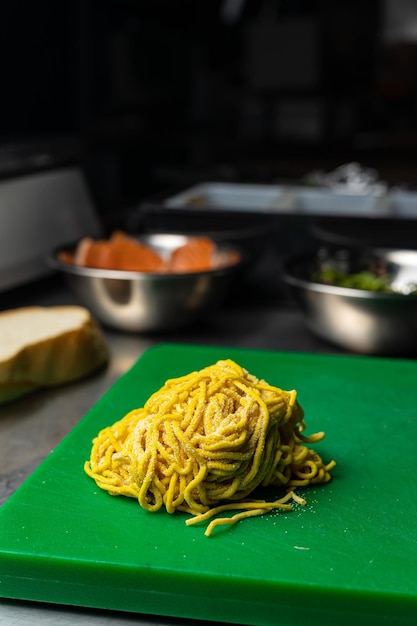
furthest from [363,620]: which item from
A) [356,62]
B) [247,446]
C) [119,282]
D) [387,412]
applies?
[356,62]

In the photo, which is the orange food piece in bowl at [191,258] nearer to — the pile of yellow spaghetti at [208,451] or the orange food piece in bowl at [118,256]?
the orange food piece in bowl at [118,256]

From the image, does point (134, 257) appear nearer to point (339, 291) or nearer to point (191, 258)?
point (191, 258)

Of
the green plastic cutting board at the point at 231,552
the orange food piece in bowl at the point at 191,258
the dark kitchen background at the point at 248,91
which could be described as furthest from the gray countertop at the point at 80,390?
the dark kitchen background at the point at 248,91

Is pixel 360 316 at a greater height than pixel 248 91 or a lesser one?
lesser

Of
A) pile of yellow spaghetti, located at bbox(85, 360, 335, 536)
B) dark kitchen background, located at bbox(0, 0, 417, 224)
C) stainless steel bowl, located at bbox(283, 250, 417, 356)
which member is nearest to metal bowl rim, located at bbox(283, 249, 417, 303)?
stainless steel bowl, located at bbox(283, 250, 417, 356)

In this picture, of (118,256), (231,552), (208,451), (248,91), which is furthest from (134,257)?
(248,91)

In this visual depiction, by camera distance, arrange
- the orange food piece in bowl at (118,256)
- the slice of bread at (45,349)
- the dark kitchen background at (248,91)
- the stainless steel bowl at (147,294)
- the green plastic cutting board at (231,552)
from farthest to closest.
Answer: the dark kitchen background at (248,91)
the orange food piece in bowl at (118,256)
the stainless steel bowl at (147,294)
the slice of bread at (45,349)
the green plastic cutting board at (231,552)

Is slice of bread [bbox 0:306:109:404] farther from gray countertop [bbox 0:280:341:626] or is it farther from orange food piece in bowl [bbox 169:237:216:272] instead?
orange food piece in bowl [bbox 169:237:216:272]
